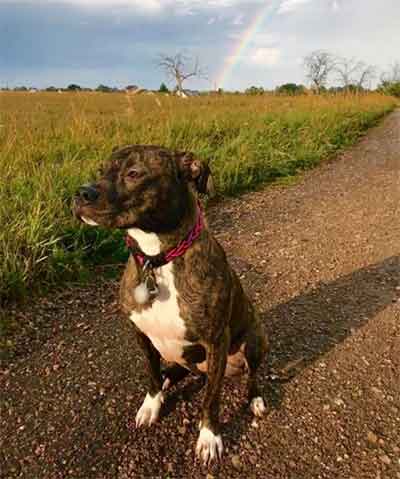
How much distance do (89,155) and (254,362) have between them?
3.41m

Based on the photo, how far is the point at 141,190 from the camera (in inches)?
67.8

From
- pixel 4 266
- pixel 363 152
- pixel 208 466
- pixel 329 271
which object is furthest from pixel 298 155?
pixel 208 466

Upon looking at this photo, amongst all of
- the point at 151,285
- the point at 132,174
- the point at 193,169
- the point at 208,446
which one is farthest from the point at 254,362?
Result: the point at 132,174

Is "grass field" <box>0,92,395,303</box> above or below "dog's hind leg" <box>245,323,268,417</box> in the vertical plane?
above

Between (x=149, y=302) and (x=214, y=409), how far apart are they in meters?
0.62

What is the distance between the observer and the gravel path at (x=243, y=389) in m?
1.94

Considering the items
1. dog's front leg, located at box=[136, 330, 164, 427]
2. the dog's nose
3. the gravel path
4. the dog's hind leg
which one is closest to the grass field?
the gravel path

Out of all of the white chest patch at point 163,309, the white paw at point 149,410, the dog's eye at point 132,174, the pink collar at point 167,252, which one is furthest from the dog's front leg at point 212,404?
the dog's eye at point 132,174

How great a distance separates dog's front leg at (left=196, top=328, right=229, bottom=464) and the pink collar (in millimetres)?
425

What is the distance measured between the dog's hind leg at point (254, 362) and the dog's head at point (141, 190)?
83cm

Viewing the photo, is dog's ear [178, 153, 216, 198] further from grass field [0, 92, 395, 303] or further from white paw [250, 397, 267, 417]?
grass field [0, 92, 395, 303]

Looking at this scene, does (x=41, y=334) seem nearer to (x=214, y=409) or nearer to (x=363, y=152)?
(x=214, y=409)

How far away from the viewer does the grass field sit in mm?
3143

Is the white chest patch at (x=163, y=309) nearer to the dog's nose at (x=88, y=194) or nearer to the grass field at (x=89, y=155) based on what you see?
the dog's nose at (x=88, y=194)
